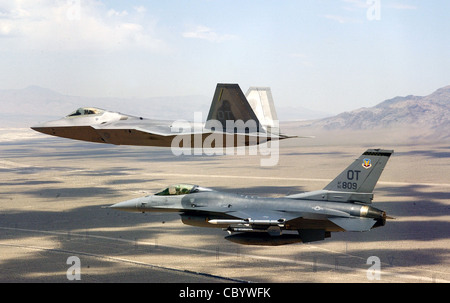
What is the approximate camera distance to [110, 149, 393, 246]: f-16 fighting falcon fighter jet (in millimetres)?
28688

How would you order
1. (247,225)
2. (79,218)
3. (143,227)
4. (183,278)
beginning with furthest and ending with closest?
(79,218), (143,227), (183,278), (247,225)

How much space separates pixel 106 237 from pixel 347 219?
74.3 metres

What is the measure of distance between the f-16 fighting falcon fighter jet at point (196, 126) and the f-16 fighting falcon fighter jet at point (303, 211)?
12.2 feet

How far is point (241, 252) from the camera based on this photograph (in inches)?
3784

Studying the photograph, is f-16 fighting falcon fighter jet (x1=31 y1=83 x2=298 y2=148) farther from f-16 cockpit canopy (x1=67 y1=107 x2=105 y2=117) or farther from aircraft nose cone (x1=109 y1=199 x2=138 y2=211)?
aircraft nose cone (x1=109 y1=199 x2=138 y2=211)

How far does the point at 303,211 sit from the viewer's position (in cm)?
3039

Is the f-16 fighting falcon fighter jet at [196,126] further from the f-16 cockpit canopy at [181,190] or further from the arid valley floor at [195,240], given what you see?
the arid valley floor at [195,240]

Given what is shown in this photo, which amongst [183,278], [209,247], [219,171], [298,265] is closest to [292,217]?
[183,278]

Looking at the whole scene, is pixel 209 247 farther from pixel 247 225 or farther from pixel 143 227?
pixel 247 225

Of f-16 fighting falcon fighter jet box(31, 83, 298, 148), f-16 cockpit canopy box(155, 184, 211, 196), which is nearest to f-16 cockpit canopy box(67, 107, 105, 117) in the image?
f-16 fighting falcon fighter jet box(31, 83, 298, 148)

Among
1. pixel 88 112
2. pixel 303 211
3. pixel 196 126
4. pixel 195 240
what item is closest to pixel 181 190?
pixel 196 126

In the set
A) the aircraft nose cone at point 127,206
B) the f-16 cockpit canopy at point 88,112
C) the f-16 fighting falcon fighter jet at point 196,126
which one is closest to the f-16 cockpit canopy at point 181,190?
the aircraft nose cone at point 127,206

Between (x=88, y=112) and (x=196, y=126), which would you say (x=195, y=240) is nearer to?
(x=88, y=112)

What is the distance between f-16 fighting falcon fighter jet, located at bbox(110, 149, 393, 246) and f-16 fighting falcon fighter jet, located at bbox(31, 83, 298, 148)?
3713mm
